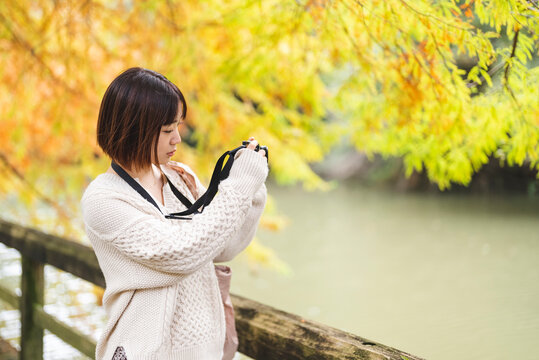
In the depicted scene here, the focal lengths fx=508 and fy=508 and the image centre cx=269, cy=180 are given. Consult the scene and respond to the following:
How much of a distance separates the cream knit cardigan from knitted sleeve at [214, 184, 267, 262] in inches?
5.3

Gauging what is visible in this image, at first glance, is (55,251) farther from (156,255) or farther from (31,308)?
(156,255)

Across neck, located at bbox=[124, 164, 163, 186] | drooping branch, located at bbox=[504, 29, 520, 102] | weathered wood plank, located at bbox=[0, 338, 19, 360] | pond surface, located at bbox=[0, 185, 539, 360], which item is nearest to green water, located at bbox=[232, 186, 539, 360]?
pond surface, located at bbox=[0, 185, 539, 360]

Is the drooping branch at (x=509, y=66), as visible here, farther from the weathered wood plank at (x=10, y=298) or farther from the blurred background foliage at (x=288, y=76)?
the weathered wood plank at (x=10, y=298)

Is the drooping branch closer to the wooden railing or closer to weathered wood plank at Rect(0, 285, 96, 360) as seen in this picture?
the wooden railing

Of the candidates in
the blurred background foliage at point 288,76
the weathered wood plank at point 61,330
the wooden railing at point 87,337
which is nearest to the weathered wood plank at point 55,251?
the wooden railing at point 87,337

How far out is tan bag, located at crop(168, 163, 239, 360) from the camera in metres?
1.33

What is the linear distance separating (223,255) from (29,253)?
1314 millimetres

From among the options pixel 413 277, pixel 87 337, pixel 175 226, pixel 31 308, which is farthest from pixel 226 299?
pixel 413 277

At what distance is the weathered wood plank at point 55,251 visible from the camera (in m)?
1.93

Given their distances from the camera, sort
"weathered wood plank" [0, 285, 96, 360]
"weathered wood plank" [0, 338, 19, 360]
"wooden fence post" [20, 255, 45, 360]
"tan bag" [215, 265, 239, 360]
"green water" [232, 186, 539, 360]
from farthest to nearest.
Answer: "weathered wood plank" [0, 338, 19, 360] < "wooden fence post" [20, 255, 45, 360] < "green water" [232, 186, 539, 360] < "weathered wood plank" [0, 285, 96, 360] < "tan bag" [215, 265, 239, 360]

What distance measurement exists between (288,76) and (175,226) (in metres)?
2.55

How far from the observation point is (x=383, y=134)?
2439mm

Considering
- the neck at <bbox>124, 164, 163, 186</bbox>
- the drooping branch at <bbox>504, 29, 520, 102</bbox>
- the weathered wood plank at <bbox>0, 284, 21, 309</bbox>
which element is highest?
the drooping branch at <bbox>504, 29, 520, 102</bbox>

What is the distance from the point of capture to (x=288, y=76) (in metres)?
3.52
